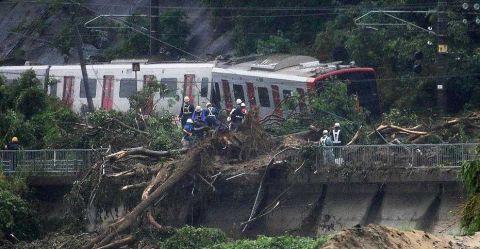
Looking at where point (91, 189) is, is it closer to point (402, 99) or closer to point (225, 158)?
point (225, 158)

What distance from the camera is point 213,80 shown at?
48375 millimetres

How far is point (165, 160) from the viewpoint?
36.8 meters

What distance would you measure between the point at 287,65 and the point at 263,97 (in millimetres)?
1309

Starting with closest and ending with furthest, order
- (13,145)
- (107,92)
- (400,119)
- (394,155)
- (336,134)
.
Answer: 1. (394,155)
2. (336,134)
3. (400,119)
4. (13,145)
5. (107,92)

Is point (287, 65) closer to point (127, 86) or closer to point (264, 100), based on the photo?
point (264, 100)

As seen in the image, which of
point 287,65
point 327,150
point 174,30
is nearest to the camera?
point 327,150

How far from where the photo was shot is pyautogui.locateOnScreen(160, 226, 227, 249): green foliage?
33.4m

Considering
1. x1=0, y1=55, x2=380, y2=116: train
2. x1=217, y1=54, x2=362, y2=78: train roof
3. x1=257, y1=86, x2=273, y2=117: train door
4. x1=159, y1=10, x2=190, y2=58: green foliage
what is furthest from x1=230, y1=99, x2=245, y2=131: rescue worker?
x1=159, y1=10, x2=190, y2=58: green foliage

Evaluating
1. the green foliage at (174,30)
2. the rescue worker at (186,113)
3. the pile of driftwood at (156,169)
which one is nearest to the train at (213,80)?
the rescue worker at (186,113)

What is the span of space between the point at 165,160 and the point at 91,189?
6.60ft

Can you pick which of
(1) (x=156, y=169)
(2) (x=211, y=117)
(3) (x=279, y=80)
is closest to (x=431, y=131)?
(2) (x=211, y=117)

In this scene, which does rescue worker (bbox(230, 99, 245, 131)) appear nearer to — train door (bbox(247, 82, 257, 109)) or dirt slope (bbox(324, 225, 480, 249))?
train door (bbox(247, 82, 257, 109))

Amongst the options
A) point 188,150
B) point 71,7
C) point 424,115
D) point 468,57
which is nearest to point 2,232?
point 188,150

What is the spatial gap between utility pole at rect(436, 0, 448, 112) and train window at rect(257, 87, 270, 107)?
17.5ft
